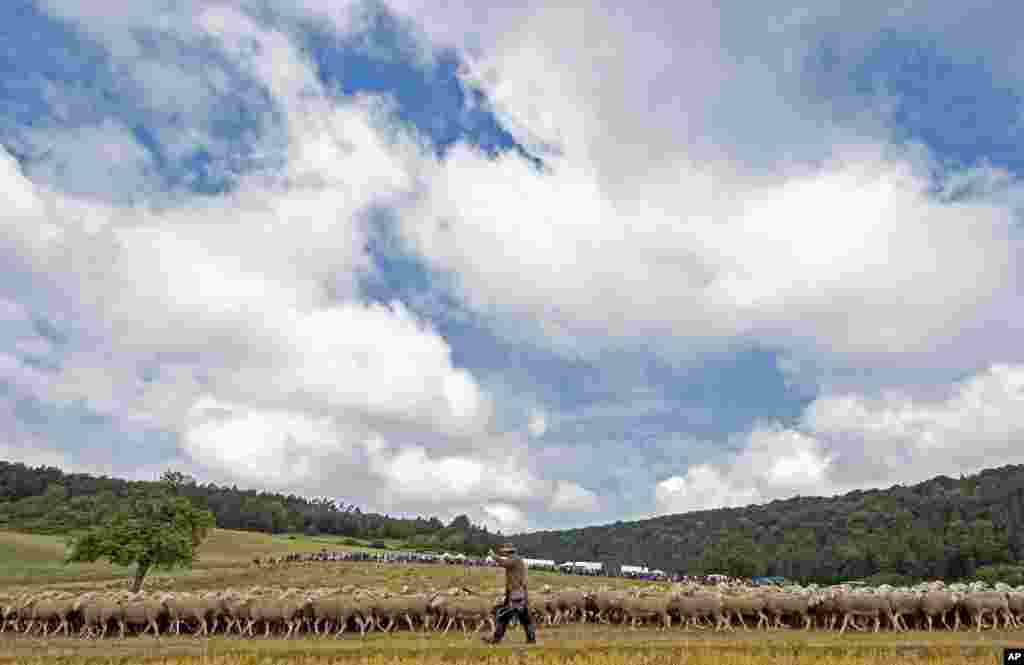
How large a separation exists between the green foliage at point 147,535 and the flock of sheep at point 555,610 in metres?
28.0

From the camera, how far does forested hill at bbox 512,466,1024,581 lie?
132625 mm

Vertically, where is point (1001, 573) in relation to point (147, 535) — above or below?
above

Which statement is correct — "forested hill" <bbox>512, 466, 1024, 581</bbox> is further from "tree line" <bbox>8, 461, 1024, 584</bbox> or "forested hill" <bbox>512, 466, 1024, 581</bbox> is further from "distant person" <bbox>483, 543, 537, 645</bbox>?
"distant person" <bbox>483, 543, 537, 645</bbox>

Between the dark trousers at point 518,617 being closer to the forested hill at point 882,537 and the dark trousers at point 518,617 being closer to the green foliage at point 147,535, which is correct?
the green foliage at point 147,535

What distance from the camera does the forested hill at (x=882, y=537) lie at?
133 m

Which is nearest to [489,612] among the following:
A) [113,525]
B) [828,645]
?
[828,645]

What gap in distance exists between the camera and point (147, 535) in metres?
59.7

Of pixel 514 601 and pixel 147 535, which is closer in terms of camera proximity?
pixel 514 601

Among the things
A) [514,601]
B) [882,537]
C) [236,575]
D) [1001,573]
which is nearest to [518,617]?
[514,601]

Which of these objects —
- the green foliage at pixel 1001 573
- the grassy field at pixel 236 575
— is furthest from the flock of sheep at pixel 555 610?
the green foliage at pixel 1001 573

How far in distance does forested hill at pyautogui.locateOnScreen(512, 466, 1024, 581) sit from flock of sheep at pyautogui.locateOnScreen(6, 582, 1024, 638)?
331ft

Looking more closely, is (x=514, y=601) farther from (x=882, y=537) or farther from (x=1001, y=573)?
(x=882, y=537)

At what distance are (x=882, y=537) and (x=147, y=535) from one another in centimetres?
12657

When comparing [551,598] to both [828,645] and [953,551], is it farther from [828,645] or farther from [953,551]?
[953,551]
